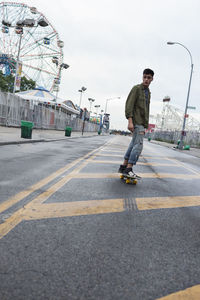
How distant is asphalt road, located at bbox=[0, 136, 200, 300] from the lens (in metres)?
1.69

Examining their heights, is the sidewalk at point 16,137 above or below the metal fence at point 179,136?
below

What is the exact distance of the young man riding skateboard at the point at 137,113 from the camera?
5.32 metres

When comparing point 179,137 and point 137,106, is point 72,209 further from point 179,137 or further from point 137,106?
point 179,137

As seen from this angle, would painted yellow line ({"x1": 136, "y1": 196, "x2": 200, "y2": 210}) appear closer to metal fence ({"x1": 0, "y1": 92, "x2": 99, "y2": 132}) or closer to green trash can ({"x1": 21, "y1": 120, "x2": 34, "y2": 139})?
green trash can ({"x1": 21, "y1": 120, "x2": 34, "y2": 139})

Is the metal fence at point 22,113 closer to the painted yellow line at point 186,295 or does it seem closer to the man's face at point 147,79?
the man's face at point 147,79

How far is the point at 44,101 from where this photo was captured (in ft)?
138

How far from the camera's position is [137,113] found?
5.45 m

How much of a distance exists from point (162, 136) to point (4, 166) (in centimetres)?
5563

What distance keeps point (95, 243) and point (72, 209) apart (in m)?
0.95


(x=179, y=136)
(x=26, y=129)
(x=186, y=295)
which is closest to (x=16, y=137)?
(x=26, y=129)

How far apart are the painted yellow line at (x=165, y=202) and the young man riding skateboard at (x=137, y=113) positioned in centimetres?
123

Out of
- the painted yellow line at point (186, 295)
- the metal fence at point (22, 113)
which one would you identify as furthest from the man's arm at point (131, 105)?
the metal fence at point (22, 113)

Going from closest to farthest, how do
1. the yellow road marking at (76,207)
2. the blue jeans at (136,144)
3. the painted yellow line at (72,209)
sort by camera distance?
1. the yellow road marking at (76,207)
2. the painted yellow line at (72,209)
3. the blue jeans at (136,144)

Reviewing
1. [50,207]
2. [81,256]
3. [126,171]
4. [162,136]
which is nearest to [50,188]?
[50,207]
